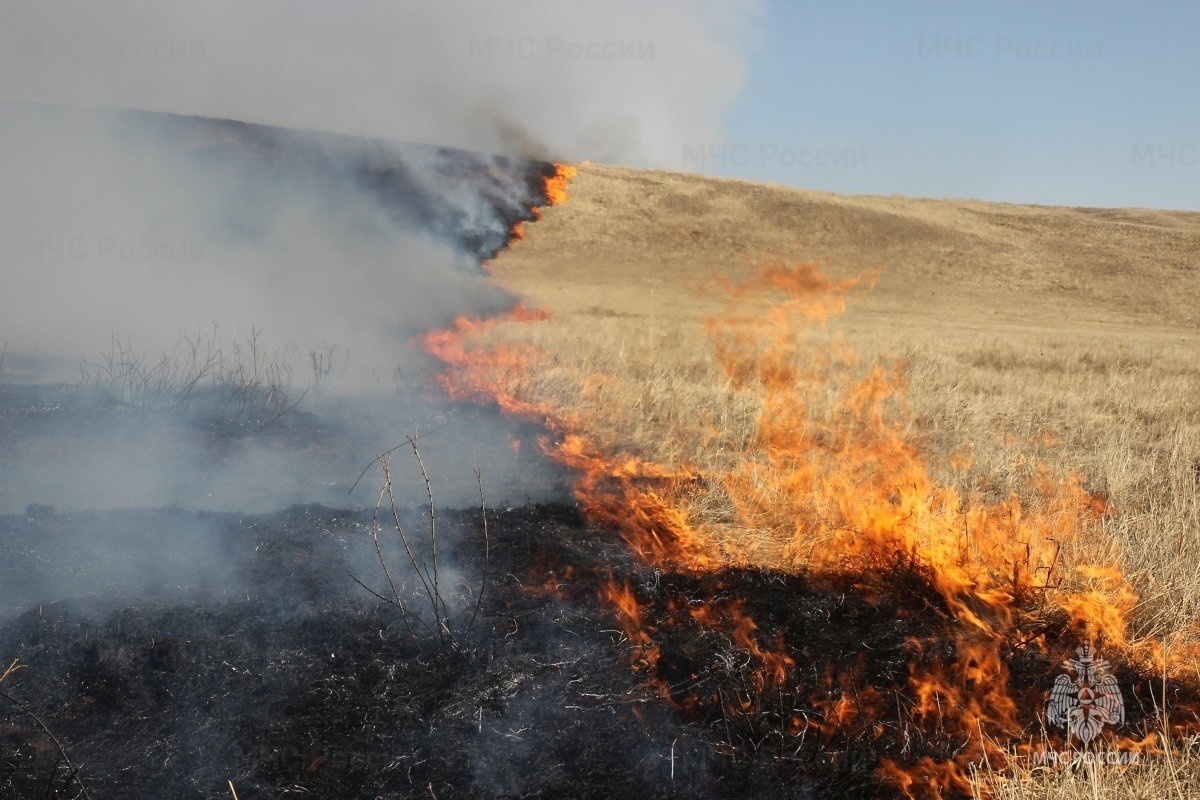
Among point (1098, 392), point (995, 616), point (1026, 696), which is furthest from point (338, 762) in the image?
point (1098, 392)

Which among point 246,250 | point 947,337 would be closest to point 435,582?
point 246,250

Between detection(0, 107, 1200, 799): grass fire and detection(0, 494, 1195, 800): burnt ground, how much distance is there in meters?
0.02

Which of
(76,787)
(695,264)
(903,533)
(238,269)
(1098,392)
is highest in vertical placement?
(695,264)

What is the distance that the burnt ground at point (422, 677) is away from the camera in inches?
130

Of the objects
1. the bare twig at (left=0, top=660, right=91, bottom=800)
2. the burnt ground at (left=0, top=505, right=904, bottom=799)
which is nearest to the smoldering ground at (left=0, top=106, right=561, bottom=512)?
the burnt ground at (left=0, top=505, right=904, bottom=799)

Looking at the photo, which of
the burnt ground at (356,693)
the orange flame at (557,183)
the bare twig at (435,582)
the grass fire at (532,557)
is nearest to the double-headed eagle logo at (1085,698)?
the grass fire at (532,557)

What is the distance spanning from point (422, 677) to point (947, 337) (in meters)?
19.7

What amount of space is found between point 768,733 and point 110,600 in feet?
11.6

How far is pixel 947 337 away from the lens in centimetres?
2064

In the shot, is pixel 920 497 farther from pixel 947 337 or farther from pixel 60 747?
pixel 947 337

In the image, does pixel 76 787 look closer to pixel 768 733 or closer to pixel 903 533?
pixel 768 733

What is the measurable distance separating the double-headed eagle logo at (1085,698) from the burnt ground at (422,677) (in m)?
0.11

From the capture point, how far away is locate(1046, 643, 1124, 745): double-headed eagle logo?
3506 millimetres

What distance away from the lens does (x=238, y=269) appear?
11102 mm
